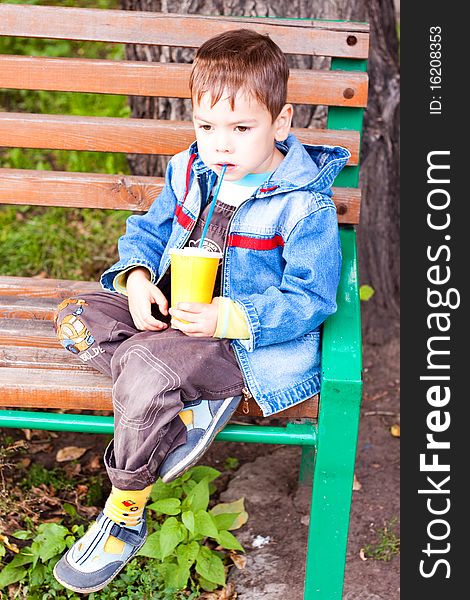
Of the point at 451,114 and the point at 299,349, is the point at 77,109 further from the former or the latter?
the point at 299,349

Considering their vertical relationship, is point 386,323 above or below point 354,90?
below

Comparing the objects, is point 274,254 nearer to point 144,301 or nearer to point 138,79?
point 144,301

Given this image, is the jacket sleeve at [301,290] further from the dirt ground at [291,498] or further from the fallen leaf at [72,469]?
the fallen leaf at [72,469]

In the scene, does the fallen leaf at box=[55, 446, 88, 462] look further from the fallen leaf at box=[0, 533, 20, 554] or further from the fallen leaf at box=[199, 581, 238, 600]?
the fallen leaf at box=[199, 581, 238, 600]

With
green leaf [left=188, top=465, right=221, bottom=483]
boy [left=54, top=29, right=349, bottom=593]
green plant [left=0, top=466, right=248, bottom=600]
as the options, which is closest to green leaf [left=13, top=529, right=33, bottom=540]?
green plant [left=0, top=466, right=248, bottom=600]

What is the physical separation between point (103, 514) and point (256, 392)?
0.50 meters

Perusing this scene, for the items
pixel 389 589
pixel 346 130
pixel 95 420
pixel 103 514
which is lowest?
pixel 389 589

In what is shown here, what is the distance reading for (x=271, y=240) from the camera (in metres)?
2.53

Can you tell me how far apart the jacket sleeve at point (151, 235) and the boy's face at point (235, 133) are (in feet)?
1.07

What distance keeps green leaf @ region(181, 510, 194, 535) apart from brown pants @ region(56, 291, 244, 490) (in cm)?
33

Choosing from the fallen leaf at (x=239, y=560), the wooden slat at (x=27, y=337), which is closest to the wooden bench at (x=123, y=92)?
the wooden slat at (x=27, y=337)

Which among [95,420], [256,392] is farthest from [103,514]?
[256,392]

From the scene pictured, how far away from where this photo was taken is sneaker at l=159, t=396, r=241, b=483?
2.33 m

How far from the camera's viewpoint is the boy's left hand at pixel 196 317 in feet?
7.57
